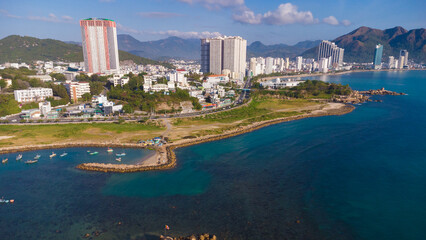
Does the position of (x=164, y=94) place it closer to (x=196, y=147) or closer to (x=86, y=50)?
(x=196, y=147)

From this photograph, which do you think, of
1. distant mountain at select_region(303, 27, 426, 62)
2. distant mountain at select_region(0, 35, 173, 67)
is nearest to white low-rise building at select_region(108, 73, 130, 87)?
distant mountain at select_region(0, 35, 173, 67)

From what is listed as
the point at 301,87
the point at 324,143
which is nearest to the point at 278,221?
the point at 324,143

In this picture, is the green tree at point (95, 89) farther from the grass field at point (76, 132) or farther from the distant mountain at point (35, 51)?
the distant mountain at point (35, 51)

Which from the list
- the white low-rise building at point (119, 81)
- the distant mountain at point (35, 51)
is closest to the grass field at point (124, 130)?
the white low-rise building at point (119, 81)

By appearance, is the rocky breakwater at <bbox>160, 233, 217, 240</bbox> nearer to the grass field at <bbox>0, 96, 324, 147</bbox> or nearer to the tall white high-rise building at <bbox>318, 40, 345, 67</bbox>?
the grass field at <bbox>0, 96, 324, 147</bbox>

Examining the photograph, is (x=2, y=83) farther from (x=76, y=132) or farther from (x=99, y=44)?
(x=99, y=44)

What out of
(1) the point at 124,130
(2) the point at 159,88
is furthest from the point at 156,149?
(2) the point at 159,88
